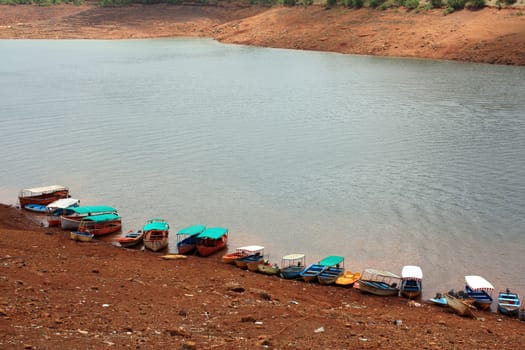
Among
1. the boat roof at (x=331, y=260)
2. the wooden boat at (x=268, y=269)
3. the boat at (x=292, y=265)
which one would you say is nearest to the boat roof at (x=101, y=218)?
the wooden boat at (x=268, y=269)

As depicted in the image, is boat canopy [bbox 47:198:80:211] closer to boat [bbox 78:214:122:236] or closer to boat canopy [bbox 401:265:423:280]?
boat [bbox 78:214:122:236]

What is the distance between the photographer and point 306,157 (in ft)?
116

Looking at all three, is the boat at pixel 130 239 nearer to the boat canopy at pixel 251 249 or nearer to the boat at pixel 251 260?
the boat canopy at pixel 251 249

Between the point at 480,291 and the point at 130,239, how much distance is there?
12.6 m

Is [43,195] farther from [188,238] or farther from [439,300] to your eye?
[439,300]

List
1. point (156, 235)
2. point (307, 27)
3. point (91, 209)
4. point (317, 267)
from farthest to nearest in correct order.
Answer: point (307, 27) → point (91, 209) → point (156, 235) → point (317, 267)

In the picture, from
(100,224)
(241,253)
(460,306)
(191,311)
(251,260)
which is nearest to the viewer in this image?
(191,311)

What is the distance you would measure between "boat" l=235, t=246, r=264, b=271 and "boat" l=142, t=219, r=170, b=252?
3.34 metres

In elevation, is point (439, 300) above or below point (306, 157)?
below

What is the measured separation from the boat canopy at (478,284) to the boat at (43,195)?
17660 millimetres

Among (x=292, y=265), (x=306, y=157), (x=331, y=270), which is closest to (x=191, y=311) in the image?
(x=331, y=270)

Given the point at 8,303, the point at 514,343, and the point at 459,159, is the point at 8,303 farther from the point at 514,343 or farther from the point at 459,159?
the point at 459,159

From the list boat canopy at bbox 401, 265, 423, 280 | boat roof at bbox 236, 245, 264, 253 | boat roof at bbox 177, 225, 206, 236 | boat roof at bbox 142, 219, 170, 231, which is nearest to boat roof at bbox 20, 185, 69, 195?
boat roof at bbox 142, 219, 170, 231

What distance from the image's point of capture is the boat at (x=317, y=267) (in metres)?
22.0
